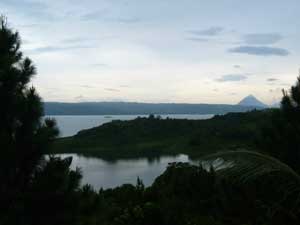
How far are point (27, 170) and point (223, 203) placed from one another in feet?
18.9

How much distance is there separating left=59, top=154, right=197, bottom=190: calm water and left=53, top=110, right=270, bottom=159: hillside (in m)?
5.52

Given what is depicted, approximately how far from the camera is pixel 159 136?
263 ft

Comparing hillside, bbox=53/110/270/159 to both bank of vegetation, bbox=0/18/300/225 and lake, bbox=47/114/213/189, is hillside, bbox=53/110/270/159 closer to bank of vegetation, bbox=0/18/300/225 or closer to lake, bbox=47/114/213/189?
lake, bbox=47/114/213/189

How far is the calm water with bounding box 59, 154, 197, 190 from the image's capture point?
38.3m

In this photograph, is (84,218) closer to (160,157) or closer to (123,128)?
(160,157)

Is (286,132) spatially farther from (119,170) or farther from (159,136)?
(159,136)

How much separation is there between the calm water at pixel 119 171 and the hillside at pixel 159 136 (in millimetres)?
5515

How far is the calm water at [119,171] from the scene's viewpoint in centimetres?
3828

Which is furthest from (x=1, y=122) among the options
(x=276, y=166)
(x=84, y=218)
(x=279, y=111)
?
(x=279, y=111)

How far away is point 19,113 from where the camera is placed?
6863mm

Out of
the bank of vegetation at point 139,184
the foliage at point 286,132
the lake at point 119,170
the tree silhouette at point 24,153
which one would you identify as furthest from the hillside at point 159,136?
the tree silhouette at point 24,153

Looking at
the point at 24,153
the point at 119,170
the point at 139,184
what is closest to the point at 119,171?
the point at 119,170

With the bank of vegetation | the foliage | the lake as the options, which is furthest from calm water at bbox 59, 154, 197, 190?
the foliage

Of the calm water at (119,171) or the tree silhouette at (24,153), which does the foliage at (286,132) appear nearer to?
the tree silhouette at (24,153)
